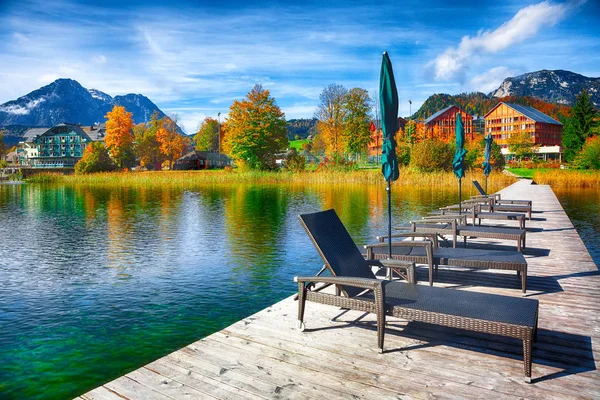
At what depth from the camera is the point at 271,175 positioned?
42844 millimetres

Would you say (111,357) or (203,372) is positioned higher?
(203,372)

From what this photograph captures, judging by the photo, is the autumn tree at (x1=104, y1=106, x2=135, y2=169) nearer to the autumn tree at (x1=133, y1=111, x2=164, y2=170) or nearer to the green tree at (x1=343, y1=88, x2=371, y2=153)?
the autumn tree at (x1=133, y1=111, x2=164, y2=170)

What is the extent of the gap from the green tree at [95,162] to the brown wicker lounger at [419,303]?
56033 millimetres

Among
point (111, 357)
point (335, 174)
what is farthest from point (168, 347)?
point (335, 174)

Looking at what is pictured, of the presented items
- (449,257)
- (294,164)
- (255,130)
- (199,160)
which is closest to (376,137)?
(255,130)

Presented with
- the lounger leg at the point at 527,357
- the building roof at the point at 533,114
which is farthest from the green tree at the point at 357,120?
the building roof at the point at 533,114

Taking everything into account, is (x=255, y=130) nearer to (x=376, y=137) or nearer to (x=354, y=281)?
(x=376, y=137)

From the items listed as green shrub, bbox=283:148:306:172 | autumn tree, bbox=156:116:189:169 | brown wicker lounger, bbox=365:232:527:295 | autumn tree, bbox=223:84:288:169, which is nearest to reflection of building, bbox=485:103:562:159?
autumn tree, bbox=223:84:288:169

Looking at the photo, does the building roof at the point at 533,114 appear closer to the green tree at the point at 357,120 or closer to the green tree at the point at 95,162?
the green tree at the point at 357,120

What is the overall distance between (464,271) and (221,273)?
447cm

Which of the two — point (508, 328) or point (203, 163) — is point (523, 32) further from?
point (508, 328)

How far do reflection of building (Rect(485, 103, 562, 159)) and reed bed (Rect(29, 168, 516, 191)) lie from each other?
6492cm

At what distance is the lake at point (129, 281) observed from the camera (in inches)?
196

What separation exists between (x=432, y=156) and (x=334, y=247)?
1197 inches
